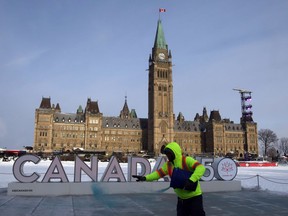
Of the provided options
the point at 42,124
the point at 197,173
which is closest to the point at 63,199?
the point at 197,173

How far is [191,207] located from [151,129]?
115016mm

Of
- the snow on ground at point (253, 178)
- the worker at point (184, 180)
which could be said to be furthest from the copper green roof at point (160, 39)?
the worker at point (184, 180)

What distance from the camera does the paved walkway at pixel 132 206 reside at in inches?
423

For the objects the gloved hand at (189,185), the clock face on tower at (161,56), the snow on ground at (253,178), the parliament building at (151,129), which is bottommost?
the snow on ground at (253,178)

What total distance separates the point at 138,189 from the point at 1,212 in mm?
8165

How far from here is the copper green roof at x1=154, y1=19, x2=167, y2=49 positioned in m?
126

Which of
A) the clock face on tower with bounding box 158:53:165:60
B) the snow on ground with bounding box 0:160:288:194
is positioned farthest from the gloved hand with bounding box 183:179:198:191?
the clock face on tower with bounding box 158:53:165:60

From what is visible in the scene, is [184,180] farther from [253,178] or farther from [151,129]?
[151,129]

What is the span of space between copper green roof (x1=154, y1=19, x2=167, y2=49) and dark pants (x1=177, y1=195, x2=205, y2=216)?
4814 inches

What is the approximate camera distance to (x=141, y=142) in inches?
4862

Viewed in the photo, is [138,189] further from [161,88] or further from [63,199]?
[161,88]

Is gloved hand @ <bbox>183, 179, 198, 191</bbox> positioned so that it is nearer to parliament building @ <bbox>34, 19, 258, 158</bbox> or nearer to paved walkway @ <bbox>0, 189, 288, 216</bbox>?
paved walkway @ <bbox>0, 189, 288, 216</bbox>

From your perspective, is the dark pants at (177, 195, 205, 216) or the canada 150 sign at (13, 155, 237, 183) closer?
the dark pants at (177, 195, 205, 216)

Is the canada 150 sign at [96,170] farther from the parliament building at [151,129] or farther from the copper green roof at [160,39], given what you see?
the copper green roof at [160,39]
